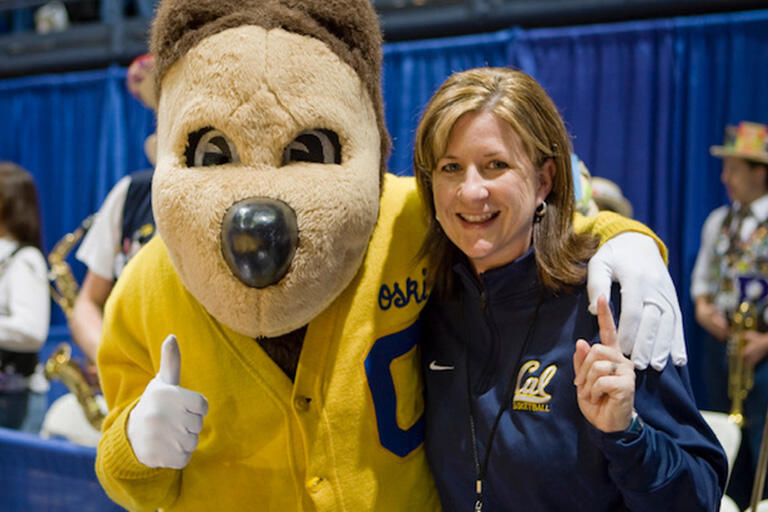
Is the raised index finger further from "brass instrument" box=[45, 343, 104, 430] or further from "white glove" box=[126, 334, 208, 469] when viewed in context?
"brass instrument" box=[45, 343, 104, 430]

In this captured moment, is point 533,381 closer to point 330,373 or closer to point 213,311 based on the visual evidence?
point 330,373

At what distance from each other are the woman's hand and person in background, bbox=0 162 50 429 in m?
2.44

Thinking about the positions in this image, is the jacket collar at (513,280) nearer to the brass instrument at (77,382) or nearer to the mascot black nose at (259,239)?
the mascot black nose at (259,239)

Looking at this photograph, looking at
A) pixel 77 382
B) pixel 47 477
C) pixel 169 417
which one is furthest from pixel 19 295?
pixel 169 417

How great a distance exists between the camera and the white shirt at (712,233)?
10.8ft

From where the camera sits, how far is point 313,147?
1.21 meters

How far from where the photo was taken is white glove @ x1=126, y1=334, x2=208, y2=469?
1.15 m

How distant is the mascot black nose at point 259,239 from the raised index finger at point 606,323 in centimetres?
48

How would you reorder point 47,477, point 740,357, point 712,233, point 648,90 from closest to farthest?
1. point 47,477
2. point 740,357
3. point 712,233
4. point 648,90

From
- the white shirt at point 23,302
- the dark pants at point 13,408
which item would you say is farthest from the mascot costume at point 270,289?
the dark pants at point 13,408

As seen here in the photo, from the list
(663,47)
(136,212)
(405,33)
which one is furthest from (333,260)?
(405,33)

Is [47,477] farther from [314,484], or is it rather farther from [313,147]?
[313,147]

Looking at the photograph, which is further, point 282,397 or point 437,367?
point 437,367

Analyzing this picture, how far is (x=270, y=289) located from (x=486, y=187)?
0.41 m
